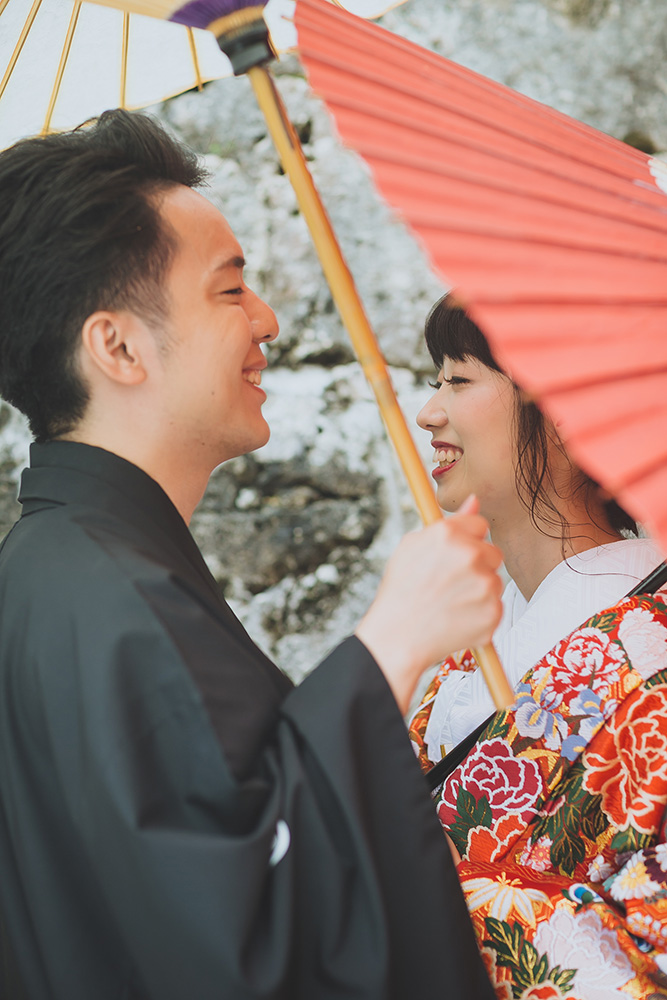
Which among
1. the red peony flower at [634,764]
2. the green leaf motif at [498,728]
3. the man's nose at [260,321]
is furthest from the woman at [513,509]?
the man's nose at [260,321]

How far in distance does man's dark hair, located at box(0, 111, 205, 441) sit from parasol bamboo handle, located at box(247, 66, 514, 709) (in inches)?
9.7

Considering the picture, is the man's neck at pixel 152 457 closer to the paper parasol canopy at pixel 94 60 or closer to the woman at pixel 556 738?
the woman at pixel 556 738

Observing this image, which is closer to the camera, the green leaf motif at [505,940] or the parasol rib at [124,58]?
the green leaf motif at [505,940]

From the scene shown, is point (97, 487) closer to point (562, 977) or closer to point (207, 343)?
point (207, 343)

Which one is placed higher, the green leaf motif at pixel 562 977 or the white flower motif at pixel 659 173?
the white flower motif at pixel 659 173

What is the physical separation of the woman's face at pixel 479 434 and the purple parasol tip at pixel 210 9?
746 mm

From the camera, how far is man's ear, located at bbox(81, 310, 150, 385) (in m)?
0.97

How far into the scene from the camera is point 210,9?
0.84 meters

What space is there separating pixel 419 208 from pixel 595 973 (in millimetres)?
849

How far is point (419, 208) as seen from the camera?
1.83ft

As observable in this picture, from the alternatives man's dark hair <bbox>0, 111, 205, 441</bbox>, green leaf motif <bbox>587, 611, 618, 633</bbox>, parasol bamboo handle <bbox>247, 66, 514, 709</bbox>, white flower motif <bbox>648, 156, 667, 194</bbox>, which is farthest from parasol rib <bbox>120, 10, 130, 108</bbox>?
green leaf motif <bbox>587, 611, 618, 633</bbox>

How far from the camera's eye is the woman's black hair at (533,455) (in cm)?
141

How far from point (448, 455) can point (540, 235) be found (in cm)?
96

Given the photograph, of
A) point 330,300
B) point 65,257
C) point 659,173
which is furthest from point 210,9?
point 330,300
